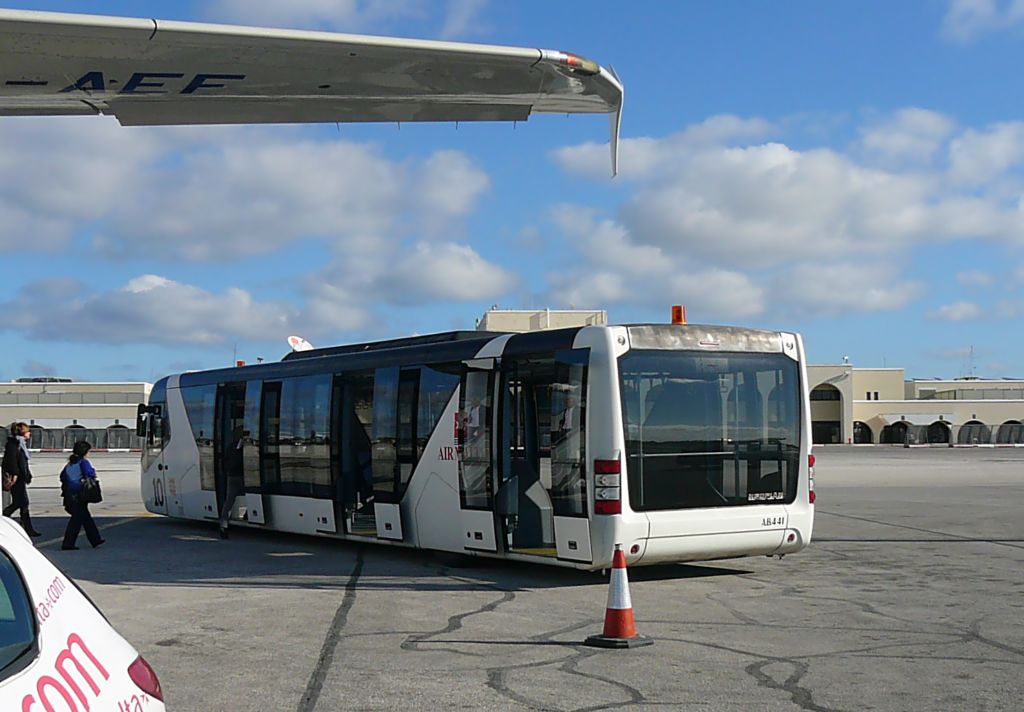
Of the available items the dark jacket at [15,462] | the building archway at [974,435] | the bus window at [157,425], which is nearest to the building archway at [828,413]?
the building archway at [974,435]

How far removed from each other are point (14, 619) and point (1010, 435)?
87481mm

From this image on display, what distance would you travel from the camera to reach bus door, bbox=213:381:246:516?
19.5 meters

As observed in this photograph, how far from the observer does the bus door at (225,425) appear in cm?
1950

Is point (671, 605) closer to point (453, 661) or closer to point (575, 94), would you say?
point (453, 661)

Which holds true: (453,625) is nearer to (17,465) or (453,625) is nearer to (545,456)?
(545,456)

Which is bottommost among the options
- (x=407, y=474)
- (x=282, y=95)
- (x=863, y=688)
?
(x=863, y=688)

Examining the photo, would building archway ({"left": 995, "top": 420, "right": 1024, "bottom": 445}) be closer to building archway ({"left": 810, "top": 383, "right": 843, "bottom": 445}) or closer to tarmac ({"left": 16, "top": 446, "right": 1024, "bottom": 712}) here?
building archway ({"left": 810, "top": 383, "right": 843, "bottom": 445})

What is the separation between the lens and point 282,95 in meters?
9.25

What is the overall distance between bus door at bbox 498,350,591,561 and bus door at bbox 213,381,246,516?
23.4ft

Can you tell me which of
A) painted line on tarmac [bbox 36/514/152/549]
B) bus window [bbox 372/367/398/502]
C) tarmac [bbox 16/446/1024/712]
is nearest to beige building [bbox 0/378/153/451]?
painted line on tarmac [bbox 36/514/152/549]

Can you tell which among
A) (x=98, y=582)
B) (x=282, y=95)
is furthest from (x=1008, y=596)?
(x=98, y=582)

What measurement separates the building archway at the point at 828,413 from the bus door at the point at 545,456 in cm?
8009

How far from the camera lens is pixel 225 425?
20.0 m

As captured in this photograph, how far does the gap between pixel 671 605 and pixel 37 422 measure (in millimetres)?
85013
